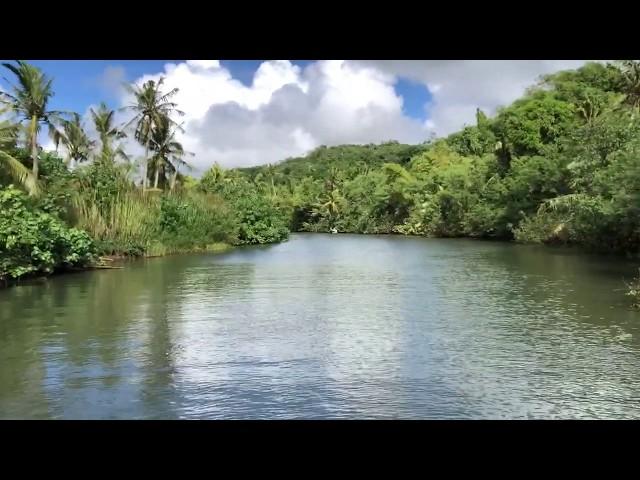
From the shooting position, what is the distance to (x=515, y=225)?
131 feet

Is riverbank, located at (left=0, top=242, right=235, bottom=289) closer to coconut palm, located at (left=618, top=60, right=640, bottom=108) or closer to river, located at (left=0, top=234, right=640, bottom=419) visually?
river, located at (left=0, top=234, right=640, bottom=419)

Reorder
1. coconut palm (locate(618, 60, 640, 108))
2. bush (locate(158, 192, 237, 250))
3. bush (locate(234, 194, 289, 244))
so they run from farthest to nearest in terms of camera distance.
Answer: bush (locate(234, 194, 289, 244)) < coconut palm (locate(618, 60, 640, 108)) < bush (locate(158, 192, 237, 250))

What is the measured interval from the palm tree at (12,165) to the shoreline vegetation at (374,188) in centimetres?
5

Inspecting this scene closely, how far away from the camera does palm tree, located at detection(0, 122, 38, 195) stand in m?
18.9

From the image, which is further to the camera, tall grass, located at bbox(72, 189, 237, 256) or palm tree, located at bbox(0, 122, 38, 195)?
tall grass, located at bbox(72, 189, 237, 256)

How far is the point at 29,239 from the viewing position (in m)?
17.5

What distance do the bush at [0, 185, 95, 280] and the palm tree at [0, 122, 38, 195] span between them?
1283 mm

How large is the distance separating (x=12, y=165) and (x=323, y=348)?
14394 mm

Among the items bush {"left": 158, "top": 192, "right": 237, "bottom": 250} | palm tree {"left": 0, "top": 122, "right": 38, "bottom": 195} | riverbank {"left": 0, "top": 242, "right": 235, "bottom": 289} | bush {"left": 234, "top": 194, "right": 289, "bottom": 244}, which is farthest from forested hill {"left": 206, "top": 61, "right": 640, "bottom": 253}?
palm tree {"left": 0, "top": 122, "right": 38, "bottom": 195}

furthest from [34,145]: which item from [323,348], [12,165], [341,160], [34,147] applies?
[341,160]

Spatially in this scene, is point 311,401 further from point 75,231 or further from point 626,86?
point 626,86

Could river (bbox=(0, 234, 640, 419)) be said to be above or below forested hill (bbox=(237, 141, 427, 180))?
below
